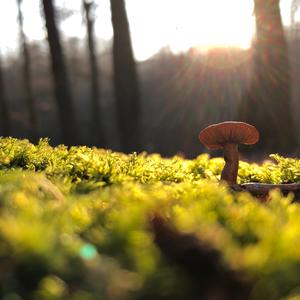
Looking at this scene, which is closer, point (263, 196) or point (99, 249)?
point (99, 249)

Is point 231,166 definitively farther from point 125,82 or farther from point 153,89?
point 153,89

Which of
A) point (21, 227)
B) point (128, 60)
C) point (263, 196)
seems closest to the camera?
point (21, 227)

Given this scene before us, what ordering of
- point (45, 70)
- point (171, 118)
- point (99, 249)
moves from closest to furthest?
point (99, 249) < point (171, 118) < point (45, 70)

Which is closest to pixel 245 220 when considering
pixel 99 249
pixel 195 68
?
pixel 99 249

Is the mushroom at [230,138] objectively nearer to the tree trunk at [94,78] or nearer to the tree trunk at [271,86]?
the tree trunk at [271,86]

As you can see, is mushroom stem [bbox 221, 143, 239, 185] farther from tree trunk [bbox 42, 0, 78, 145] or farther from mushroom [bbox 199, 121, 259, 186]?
tree trunk [bbox 42, 0, 78, 145]

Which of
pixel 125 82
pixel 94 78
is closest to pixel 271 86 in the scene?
pixel 125 82

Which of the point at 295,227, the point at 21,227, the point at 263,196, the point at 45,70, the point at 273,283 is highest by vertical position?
the point at 45,70

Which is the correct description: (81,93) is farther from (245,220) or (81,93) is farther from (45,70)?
(245,220)

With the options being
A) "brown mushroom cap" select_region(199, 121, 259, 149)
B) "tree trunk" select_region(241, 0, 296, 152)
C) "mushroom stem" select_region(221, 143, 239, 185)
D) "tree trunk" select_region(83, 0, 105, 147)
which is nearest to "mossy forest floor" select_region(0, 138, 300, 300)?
"brown mushroom cap" select_region(199, 121, 259, 149)
